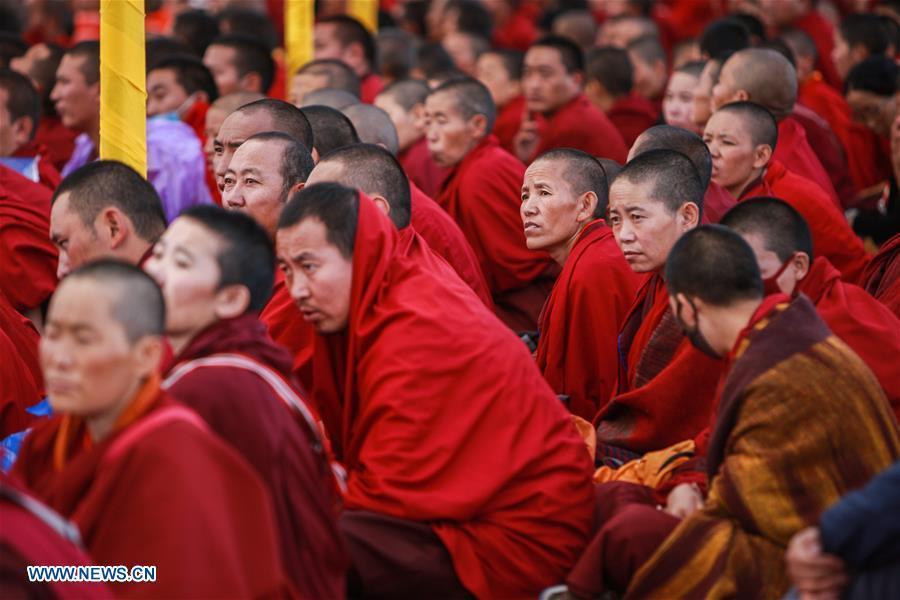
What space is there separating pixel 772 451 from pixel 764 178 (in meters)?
3.13

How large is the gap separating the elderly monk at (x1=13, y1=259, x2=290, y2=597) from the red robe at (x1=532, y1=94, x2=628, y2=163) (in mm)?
5717

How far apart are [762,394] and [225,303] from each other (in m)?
1.35

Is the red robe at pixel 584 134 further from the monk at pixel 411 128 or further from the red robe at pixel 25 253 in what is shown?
the red robe at pixel 25 253

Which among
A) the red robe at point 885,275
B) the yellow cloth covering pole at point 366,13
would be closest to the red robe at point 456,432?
the red robe at point 885,275

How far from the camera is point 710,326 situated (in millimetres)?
4105

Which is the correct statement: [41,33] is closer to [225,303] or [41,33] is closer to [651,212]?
[651,212]

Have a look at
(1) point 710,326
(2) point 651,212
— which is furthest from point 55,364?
(2) point 651,212

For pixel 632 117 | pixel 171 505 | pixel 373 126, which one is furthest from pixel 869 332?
pixel 632 117

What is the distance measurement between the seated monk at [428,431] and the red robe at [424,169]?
419 centimetres

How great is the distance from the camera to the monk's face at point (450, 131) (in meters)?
7.79

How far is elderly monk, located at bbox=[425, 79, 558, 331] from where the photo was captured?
720 cm

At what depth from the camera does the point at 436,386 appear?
161 inches

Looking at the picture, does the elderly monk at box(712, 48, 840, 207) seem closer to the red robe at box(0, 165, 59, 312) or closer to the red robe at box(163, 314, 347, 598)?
the red robe at box(0, 165, 59, 312)

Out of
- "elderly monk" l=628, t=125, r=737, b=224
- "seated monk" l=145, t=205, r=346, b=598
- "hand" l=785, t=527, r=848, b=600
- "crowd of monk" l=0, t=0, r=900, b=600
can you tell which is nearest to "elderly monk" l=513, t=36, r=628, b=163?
"crowd of monk" l=0, t=0, r=900, b=600
